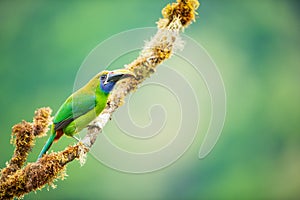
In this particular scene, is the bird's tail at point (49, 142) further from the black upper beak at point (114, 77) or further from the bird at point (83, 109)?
the black upper beak at point (114, 77)

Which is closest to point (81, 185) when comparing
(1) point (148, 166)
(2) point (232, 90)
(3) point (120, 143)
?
(3) point (120, 143)

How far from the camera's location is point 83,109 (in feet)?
7.63

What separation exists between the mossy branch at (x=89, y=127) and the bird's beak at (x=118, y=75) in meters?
0.08

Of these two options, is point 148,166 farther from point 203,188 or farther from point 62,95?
point 203,188

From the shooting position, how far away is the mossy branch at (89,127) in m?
1.64

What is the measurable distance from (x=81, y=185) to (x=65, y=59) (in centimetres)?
228

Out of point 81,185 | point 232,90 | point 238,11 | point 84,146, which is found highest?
point 238,11

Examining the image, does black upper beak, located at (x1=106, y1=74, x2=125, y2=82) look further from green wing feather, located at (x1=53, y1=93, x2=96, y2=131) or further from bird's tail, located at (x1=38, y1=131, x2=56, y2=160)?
bird's tail, located at (x1=38, y1=131, x2=56, y2=160)

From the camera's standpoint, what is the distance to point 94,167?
734cm

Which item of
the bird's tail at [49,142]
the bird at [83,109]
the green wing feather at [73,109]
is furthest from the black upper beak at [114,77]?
the bird's tail at [49,142]

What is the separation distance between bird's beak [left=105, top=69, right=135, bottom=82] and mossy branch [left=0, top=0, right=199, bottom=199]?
0.26 feet

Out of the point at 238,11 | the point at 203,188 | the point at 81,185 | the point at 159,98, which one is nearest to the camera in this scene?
the point at 159,98

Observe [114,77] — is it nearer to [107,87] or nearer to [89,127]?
[107,87]

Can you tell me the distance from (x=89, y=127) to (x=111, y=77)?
266 millimetres
